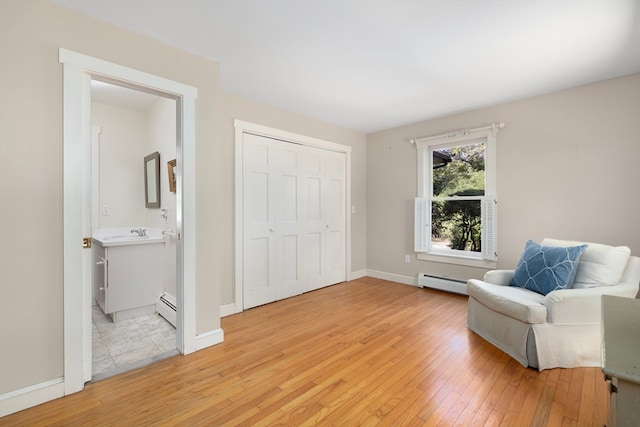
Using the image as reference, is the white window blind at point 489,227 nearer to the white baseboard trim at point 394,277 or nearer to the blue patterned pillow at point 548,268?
the blue patterned pillow at point 548,268

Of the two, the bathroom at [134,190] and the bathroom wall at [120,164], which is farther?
the bathroom wall at [120,164]

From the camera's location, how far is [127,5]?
1.77 meters

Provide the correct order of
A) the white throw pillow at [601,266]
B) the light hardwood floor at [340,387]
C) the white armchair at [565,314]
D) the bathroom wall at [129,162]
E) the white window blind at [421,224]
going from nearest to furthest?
1. the light hardwood floor at [340,387]
2. the white armchair at [565,314]
3. the white throw pillow at [601,266]
4. the bathroom wall at [129,162]
5. the white window blind at [421,224]

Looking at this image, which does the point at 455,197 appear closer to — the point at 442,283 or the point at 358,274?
the point at 442,283

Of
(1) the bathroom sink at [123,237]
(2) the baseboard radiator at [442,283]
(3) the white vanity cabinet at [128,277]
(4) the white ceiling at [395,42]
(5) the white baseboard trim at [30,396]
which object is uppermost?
(4) the white ceiling at [395,42]

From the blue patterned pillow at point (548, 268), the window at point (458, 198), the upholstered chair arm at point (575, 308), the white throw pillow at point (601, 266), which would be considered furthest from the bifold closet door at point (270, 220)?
the white throw pillow at point (601, 266)

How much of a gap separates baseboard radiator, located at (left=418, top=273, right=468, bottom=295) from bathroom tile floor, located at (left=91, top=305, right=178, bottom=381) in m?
3.18

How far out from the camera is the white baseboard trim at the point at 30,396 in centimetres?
160

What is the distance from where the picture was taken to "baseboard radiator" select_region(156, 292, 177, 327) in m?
2.95

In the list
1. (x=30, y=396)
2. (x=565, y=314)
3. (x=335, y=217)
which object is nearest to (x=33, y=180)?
(x=30, y=396)

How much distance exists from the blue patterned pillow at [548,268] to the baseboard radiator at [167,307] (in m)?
3.38

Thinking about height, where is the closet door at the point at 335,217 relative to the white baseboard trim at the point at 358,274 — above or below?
above

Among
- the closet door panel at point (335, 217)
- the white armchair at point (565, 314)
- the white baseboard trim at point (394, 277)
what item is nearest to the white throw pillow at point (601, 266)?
the white armchair at point (565, 314)

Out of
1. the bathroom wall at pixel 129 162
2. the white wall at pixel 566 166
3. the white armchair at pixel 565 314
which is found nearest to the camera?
the white armchair at pixel 565 314
